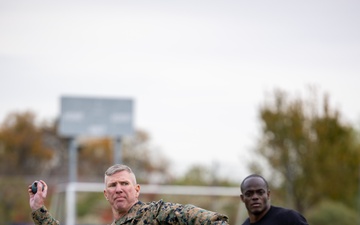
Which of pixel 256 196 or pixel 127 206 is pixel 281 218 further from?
pixel 127 206

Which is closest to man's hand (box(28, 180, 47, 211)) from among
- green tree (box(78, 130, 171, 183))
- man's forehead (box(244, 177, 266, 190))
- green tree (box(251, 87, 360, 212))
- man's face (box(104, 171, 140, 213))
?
man's face (box(104, 171, 140, 213))

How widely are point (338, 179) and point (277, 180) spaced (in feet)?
6.87

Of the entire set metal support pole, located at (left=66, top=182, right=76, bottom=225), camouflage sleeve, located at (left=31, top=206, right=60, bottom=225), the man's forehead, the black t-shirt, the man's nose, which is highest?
the man's nose

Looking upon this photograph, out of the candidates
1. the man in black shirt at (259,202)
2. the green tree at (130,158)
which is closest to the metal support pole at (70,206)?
the green tree at (130,158)

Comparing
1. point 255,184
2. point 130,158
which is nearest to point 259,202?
point 255,184

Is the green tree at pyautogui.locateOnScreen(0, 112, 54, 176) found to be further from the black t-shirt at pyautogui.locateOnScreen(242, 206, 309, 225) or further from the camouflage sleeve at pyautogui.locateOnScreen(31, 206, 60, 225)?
the camouflage sleeve at pyautogui.locateOnScreen(31, 206, 60, 225)

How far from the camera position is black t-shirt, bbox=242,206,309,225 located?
948cm

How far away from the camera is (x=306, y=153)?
1346 inches

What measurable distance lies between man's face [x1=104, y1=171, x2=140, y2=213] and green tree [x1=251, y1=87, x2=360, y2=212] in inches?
1058

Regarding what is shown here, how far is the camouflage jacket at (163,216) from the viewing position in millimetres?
6386

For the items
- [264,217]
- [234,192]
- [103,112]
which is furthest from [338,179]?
[264,217]

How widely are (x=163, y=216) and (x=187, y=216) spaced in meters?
0.27

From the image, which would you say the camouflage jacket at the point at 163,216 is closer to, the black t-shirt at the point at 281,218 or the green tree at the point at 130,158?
the black t-shirt at the point at 281,218

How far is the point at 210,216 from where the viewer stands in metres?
6.35
